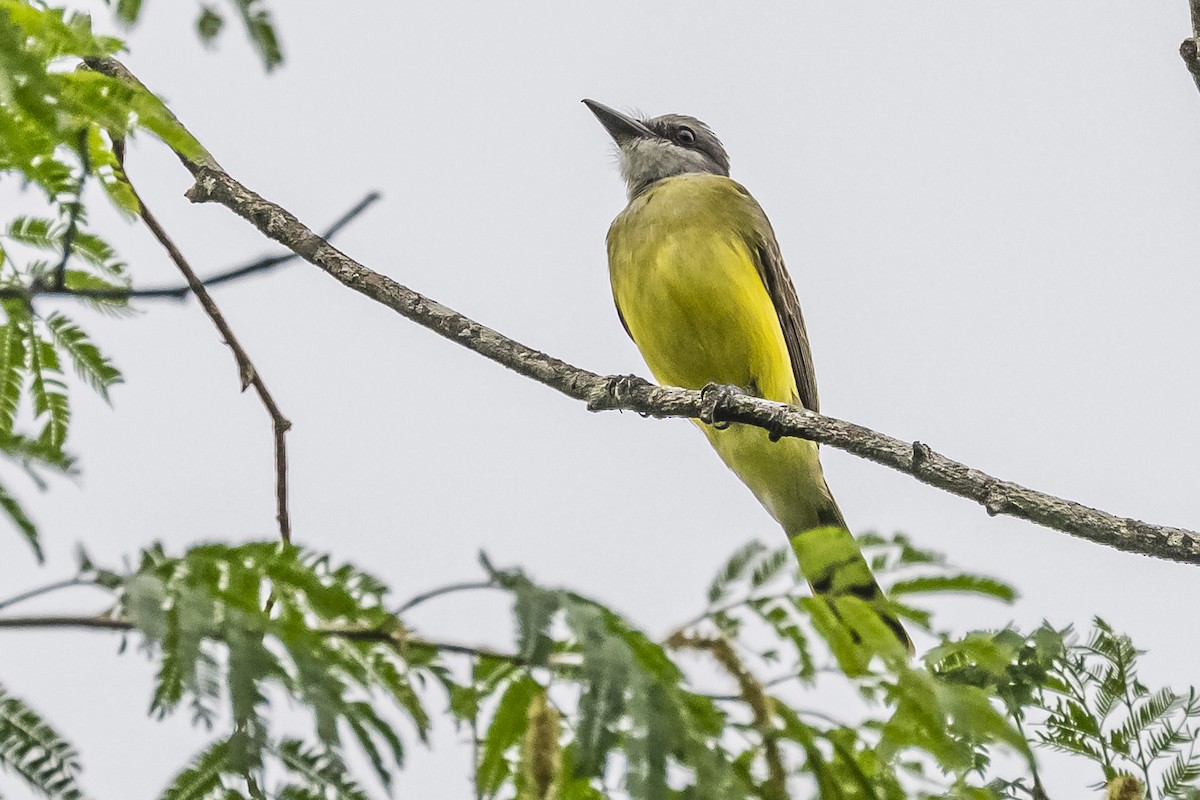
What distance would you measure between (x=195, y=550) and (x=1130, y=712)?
7.07 ft

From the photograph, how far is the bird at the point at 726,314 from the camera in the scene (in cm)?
591

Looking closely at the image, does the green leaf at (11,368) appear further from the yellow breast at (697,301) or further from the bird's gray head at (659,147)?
the bird's gray head at (659,147)

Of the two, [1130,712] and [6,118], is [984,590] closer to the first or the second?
[1130,712]

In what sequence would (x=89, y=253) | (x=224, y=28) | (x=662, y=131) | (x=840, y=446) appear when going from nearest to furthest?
(x=224, y=28)
(x=89, y=253)
(x=840, y=446)
(x=662, y=131)

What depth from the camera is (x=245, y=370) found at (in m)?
3.61

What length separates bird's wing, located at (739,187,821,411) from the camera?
21.2 feet

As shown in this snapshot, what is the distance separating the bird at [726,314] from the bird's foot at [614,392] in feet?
3.33

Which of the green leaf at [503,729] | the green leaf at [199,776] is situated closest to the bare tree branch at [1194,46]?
the green leaf at [503,729]

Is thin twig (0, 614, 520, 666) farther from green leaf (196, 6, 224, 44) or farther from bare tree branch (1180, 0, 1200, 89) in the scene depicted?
bare tree branch (1180, 0, 1200, 89)

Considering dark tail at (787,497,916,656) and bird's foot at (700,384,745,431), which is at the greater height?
bird's foot at (700,384,745,431)

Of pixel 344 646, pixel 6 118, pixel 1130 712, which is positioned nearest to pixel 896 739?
pixel 344 646

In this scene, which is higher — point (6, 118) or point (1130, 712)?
point (6, 118)

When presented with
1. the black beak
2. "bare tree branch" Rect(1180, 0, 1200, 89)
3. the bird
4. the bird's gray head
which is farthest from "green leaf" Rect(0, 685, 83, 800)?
the black beak

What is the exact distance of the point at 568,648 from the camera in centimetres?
179
